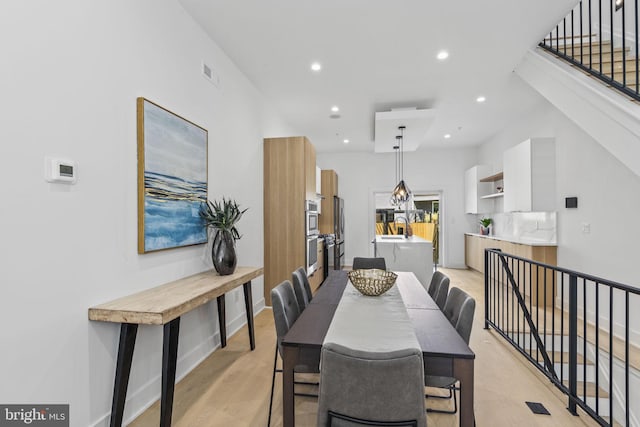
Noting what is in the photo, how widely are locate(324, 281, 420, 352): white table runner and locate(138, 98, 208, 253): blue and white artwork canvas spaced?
1.37m

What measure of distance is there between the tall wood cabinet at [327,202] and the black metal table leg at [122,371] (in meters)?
4.89

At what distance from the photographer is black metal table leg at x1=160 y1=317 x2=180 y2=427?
5.73 feet

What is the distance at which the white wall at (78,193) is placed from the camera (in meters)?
1.33

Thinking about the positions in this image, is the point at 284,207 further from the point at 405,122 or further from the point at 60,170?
the point at 60,170

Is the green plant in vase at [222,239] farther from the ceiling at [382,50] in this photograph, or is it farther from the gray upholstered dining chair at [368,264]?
the ceiling at [382,50]

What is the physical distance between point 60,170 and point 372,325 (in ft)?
5.79

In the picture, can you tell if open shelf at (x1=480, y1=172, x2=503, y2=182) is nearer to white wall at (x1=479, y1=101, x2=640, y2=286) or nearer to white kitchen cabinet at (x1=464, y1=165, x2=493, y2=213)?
white kitchen cabinet at (x1=464, y1=165, x2=493, y2=213)

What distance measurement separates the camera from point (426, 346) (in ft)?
4.63

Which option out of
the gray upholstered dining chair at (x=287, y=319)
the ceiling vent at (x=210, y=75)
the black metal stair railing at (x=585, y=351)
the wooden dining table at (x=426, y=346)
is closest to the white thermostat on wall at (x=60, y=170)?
the gray upholstered dining chair at (x=287, y=319)

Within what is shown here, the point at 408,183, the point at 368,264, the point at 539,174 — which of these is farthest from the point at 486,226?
the point at 368,264

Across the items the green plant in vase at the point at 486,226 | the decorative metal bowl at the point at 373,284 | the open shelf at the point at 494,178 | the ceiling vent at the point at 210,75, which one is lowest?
the decorative metal bowl at the point at 373,284

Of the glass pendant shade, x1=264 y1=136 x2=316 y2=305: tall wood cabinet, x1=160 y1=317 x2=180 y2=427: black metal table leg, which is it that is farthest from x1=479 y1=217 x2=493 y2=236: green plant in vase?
x1=160 y1=317 x2=180 y2=427: black metal table leg

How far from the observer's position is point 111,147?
1.80 meters

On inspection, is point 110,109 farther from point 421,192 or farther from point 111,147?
point 421,192
